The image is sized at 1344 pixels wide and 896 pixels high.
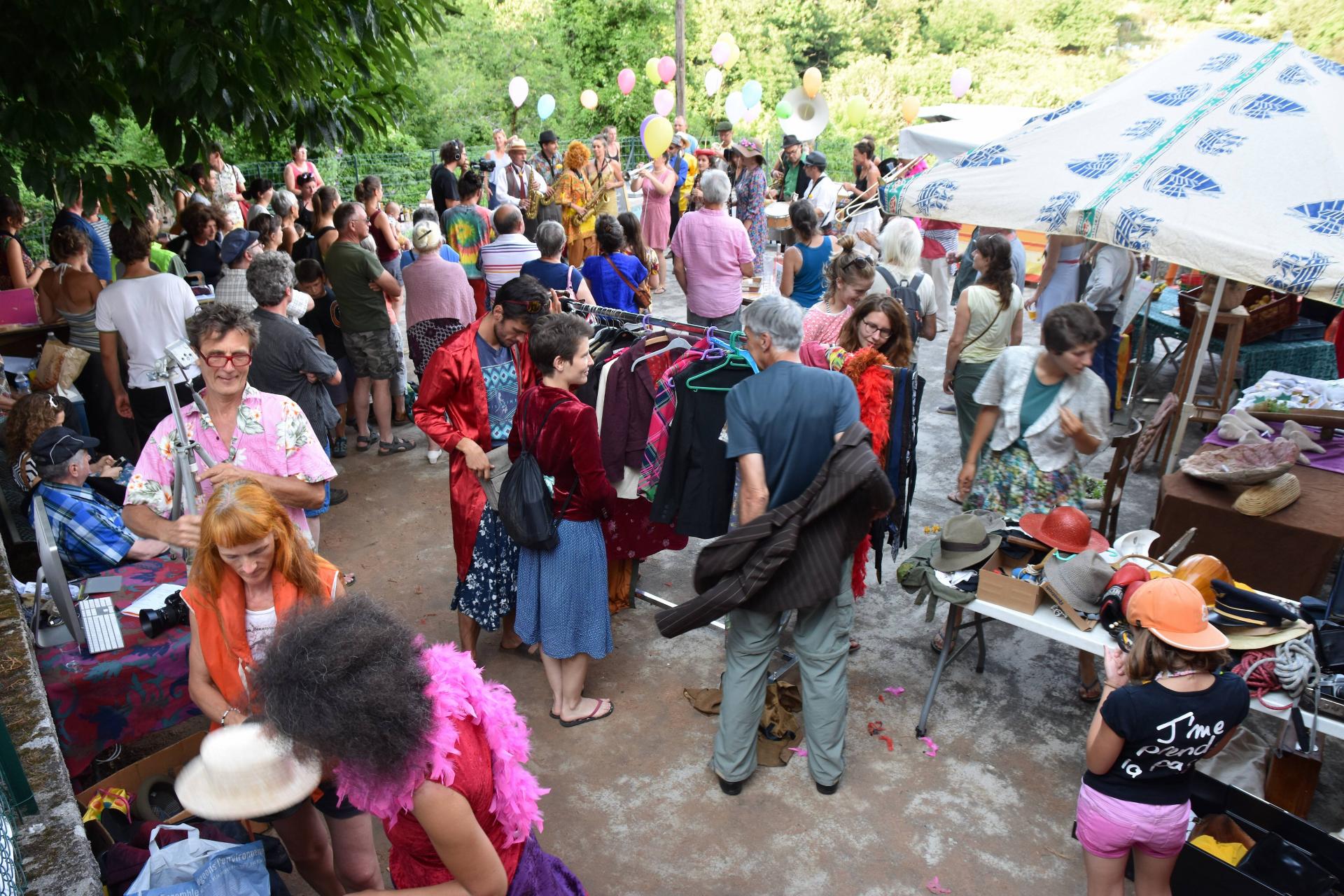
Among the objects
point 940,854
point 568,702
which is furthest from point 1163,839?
point 568,702

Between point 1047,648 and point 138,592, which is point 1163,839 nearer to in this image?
point 1047,648

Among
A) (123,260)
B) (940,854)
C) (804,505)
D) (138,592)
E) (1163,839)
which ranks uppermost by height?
(123,260)

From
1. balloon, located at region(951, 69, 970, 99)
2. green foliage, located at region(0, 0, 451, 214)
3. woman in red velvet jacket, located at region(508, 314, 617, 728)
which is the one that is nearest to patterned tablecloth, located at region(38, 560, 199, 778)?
woman in red velvet jacket, located at region(508, 314, 617, 728)

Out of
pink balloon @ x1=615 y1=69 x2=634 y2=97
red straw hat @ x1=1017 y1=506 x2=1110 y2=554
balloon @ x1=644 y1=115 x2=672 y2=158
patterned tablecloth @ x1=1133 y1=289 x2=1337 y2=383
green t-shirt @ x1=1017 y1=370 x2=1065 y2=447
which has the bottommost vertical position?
patterned tablecloth @ x1=1133 y1=289 x2=1337 y2=383

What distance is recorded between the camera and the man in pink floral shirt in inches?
129

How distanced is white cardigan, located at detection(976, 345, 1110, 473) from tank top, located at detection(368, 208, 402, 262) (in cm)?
581

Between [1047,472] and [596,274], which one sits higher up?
[596,274]

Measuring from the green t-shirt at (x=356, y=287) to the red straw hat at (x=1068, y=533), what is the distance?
500 cm

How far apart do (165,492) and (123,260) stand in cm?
287

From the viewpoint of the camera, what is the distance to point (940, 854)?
3.50 meters

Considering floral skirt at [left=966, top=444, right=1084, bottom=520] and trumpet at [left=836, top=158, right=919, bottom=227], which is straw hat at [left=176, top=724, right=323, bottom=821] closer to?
floral skirt at [left=966, top=444, right=1084, bottom=520]

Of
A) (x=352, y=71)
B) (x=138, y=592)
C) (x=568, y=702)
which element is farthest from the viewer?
(x=352, y=71)

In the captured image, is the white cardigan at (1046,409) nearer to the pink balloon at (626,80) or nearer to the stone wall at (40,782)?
the stone wall at (40,782)

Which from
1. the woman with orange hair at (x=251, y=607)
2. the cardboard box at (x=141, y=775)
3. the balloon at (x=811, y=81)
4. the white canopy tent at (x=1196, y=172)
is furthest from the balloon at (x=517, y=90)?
the woman with orange hair at (x=251, y=607)
